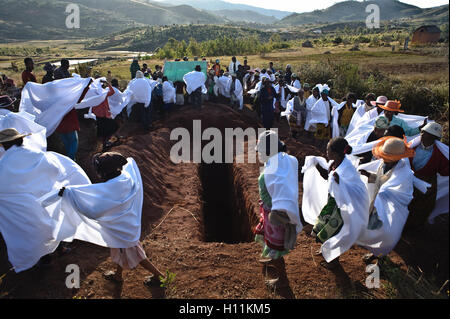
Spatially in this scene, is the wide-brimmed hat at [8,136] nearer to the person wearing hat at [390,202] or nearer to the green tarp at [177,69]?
the person wearing hat at [390,202]

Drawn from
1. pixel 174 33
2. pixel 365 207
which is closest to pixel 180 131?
pixel 365 207

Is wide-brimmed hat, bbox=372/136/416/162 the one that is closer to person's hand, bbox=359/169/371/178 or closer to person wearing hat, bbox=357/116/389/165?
person's hand, bbox=359/169/371/178

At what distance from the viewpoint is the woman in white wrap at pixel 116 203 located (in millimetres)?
3076

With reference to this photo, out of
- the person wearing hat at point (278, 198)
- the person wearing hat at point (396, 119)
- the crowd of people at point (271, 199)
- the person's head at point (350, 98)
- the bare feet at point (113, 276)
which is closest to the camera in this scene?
the person wearing hat at point (278, 198)

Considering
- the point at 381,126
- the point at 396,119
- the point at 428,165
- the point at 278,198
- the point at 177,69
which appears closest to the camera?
the point at 278,198

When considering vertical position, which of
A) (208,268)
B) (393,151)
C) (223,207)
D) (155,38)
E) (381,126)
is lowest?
(223,207)

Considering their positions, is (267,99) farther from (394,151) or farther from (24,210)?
(24,210)

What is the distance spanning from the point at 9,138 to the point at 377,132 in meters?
5.21

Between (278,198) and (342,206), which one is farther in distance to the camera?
(342,206)

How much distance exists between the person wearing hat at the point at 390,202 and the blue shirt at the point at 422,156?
1.95ft

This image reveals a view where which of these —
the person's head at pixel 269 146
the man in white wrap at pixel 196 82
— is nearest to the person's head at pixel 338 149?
the person's head at pixel 269 146

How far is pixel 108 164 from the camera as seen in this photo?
10.5 ft

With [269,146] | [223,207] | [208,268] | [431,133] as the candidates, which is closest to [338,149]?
[269,146]

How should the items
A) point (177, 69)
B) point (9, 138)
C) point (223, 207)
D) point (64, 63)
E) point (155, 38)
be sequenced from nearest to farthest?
point (9, 138)
point (64, 63)
point (223, 207)
point (177, 69)
point (155, 38)
